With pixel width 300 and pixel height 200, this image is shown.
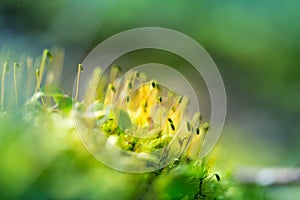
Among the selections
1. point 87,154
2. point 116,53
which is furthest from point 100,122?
point 116,53

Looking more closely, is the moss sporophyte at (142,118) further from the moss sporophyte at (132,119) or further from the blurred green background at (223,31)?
the blurred green background at (223,31)

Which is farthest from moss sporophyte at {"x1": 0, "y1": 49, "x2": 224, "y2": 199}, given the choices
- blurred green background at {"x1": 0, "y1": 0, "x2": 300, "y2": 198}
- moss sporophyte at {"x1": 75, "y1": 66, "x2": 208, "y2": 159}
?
blurred green background at {"x1": 0, "y1": 0, "x2": 300, "y2": 198}

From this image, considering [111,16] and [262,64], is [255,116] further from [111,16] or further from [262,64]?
[111,16]

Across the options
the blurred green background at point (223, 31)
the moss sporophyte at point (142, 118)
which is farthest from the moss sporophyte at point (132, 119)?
the blurred green background at point (223, 31)

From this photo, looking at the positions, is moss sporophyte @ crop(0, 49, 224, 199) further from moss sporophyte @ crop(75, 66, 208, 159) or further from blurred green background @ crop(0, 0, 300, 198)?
blurred green background @ crop(0, 0, 300, 198)

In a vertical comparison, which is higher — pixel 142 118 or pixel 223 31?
pixel 223 31

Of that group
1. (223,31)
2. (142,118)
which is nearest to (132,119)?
(142,118)

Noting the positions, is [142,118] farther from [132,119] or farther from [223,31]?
[223,31]

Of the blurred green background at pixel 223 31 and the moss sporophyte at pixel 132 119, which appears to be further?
the blurred green background at pixel 223 31
